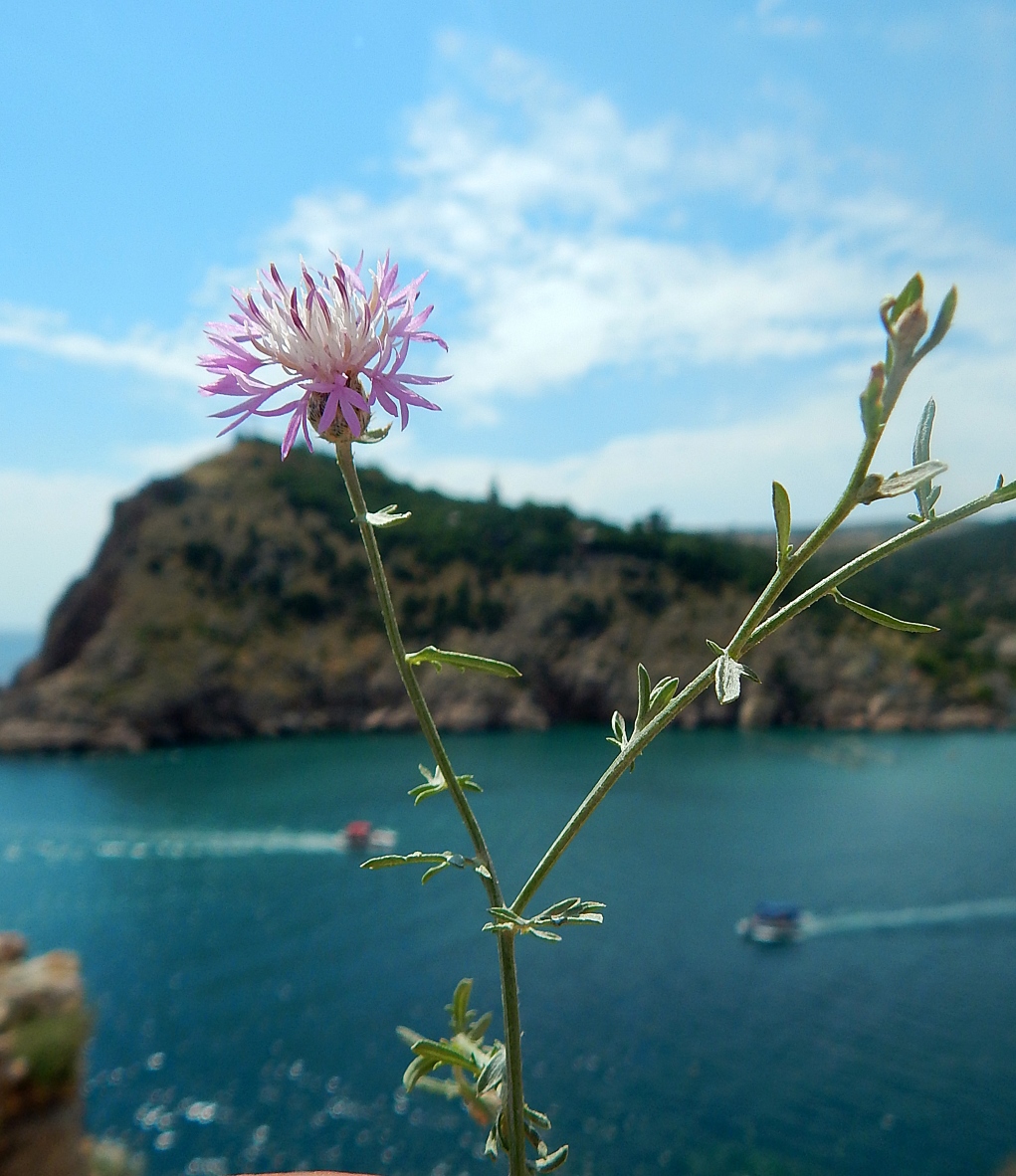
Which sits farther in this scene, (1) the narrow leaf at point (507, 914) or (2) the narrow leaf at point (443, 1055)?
(2) the narrow leaf at point (443, 1055)

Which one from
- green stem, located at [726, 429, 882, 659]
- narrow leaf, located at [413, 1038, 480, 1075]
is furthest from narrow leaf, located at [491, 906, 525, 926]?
green stem, located at [726, 429, 882, 659]

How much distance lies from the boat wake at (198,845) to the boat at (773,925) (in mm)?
15317

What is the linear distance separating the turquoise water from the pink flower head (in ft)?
71.5

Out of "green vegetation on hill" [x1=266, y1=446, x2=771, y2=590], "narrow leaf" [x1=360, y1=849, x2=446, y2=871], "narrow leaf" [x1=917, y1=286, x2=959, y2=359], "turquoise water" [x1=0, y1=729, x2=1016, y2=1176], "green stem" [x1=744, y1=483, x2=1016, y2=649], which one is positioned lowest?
"turquoise water" [x1=0, y1=729, x2=1016, y2=1176]

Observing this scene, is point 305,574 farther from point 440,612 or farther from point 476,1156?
point 476,1156

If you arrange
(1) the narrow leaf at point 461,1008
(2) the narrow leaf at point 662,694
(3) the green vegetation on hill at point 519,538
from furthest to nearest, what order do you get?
(3) the green vegetation on hill at point 519,538 → (1) the narrow leaf at point 461,1008 → (2) the narrow leaf at point 662,694

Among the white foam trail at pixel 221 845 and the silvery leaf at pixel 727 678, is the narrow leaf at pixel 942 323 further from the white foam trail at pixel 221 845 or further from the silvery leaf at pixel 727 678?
the white foam trail at pixel 221 845

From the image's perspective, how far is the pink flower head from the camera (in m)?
1.39

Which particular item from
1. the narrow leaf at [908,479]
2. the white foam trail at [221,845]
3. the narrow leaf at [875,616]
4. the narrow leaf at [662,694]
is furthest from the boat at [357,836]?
the narrow leaf at [908,479]

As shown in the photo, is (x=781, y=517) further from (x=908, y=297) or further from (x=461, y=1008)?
(x=461, y=1008)

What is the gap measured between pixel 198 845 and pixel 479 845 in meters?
44.4

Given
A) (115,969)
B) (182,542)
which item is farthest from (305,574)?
(115,969)

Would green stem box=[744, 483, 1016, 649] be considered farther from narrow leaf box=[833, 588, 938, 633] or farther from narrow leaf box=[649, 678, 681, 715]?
narrow leaf box=[649, 678, 681, 715]

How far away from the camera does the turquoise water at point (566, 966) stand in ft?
70.2
